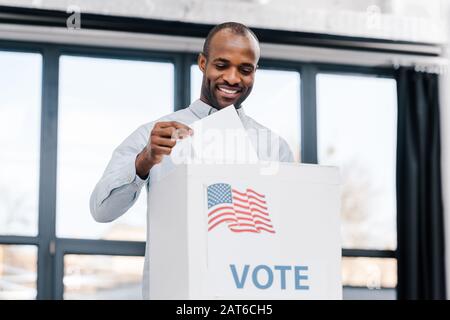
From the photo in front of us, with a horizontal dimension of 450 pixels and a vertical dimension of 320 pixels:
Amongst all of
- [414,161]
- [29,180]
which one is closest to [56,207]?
[29,180]

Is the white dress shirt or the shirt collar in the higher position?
the shirt collar

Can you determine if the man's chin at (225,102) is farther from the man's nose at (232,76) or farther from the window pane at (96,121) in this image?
the window pane at (96,121)

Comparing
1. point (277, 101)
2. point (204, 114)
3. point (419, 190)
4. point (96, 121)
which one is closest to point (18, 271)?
point (96, 121)

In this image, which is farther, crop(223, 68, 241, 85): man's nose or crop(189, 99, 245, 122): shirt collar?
crop(189, 99, 245, 122): shirt collar

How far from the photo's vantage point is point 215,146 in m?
1.12

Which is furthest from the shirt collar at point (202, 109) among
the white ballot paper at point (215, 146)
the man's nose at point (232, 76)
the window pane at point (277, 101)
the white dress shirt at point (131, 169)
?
the window pane at point (277, 101)

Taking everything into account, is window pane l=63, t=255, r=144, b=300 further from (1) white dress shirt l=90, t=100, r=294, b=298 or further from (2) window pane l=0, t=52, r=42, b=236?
(1) white dress shirt l=90, t=100, r=294, b=298

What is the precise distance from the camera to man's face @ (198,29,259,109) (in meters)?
1.32

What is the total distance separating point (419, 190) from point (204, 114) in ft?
10.8

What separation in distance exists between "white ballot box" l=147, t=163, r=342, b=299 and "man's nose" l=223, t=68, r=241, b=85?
0.80 ft

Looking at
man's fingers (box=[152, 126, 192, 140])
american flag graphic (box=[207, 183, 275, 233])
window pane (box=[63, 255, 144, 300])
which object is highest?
man's fingers (box=[152, 126, 192, 140])

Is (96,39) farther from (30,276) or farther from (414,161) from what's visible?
(414,161)

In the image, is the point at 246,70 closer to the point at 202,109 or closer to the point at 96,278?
the point at 202,109

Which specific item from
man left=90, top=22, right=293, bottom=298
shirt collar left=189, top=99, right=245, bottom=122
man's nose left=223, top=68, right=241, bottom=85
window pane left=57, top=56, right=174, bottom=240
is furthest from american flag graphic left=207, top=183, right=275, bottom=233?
window pane left=57, top=56, right=174, bottom=240
